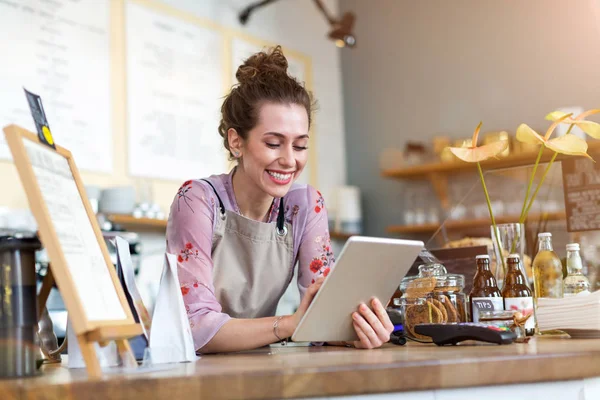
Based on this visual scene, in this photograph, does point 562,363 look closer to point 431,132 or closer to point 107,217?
point 107,217

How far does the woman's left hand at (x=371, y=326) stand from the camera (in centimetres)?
130

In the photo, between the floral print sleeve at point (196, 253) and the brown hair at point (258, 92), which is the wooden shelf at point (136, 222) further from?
the floral print sleeve at point (196, 253)

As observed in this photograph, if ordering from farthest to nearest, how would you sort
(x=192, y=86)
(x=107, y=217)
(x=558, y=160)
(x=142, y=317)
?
(x=192, y=86)
(x=107, y=217)
(x=558, y=160)
(x=142, y=317)

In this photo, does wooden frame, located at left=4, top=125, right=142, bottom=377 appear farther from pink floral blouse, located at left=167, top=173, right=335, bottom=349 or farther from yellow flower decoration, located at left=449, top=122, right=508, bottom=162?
yellow flower decoration, located at left=449, top=122, right=508, bottom=162

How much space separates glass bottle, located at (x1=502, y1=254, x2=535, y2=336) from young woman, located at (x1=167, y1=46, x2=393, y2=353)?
48cm

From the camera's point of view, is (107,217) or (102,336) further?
(107,217)

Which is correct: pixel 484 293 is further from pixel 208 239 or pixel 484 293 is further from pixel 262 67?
pixel 262 67

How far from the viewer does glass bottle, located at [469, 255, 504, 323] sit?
1.45 metres

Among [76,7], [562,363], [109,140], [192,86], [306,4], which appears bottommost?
[562,363]

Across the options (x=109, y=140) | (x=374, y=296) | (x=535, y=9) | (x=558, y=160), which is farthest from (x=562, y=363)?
(x=535, y=9)

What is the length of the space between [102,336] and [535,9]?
415cm

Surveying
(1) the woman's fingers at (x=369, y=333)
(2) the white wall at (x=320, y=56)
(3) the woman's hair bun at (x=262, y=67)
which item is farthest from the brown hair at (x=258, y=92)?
(2) the white wall at (x=320, y=56)

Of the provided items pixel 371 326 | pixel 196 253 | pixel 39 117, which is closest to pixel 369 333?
pixel 371 326

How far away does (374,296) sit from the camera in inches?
52.7
